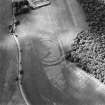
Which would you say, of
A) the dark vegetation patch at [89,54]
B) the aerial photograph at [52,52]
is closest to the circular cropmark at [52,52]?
the aerial photograph at [52,52]

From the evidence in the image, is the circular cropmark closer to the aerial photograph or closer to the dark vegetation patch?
the aerial photograph

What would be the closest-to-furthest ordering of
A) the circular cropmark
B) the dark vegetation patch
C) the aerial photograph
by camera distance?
the aerial photograph → the dark vegetation patch → the circular cropmark

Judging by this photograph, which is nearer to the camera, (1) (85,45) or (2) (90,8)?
(1) (85,45)

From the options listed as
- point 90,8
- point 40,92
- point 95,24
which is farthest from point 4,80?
point 90,8

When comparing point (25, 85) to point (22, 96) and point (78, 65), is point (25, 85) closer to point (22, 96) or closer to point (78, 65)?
point (22, 96)

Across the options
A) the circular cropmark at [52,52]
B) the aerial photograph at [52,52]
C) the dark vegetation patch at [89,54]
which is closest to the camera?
the aerial photograph at [52,52]

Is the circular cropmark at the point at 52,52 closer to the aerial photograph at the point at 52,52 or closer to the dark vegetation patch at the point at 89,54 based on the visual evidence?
the aerial photograph at the point at 52,52

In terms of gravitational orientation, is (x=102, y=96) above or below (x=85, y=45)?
below

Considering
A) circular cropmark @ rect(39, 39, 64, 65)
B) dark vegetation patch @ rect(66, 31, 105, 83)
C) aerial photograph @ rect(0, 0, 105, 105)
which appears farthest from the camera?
circular cropmark @ rect(39, 39, 64, 65)

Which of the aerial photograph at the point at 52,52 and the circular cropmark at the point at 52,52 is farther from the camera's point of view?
the circular cropmark at the point at 52,52

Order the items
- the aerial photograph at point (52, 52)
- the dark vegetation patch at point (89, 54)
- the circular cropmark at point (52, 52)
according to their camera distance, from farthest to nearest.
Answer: the circular cropmark at point (52, 52) < the dark vegetation patch at point (89, 54) < the aerial photograph at point (52, 52)

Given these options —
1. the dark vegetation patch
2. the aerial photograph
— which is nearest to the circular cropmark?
the aerial photograph
